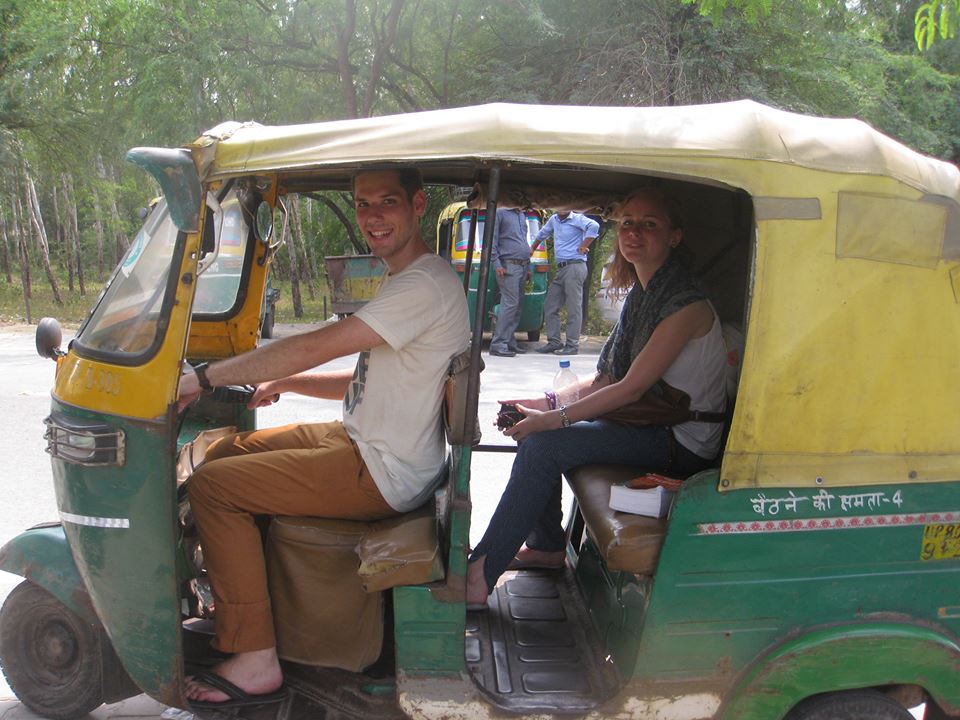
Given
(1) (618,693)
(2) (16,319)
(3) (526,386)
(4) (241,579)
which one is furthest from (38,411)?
(2) (16,319)

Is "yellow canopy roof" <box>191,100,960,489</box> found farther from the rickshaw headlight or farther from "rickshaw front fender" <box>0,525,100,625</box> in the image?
"rickshaw front fender" <box>0,525,100,625</box>

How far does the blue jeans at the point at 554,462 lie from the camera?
285 cm

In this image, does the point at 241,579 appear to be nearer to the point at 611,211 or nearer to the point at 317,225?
the point at 611,211

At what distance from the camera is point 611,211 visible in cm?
356

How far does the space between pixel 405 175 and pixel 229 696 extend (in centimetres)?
176

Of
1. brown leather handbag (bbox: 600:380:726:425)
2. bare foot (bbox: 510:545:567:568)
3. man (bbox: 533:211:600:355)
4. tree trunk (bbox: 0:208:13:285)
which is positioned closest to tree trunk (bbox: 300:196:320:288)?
man (bbox: 533:211:600:355)

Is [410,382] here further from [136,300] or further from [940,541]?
[940,541]

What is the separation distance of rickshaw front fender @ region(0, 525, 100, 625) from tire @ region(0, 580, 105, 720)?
4.1 inches

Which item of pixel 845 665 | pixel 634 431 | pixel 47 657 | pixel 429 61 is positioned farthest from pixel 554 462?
pixel 429 61

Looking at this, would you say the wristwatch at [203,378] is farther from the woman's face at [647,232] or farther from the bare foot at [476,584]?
the woman's face at [647,232]

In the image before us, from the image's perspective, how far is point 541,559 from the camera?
350 centimetres

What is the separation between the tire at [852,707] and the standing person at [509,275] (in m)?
8.10

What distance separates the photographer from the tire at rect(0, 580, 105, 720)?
284cm

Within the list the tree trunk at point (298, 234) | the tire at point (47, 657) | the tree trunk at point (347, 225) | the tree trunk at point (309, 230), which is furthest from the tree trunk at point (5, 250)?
the tire at point (47, 657)
